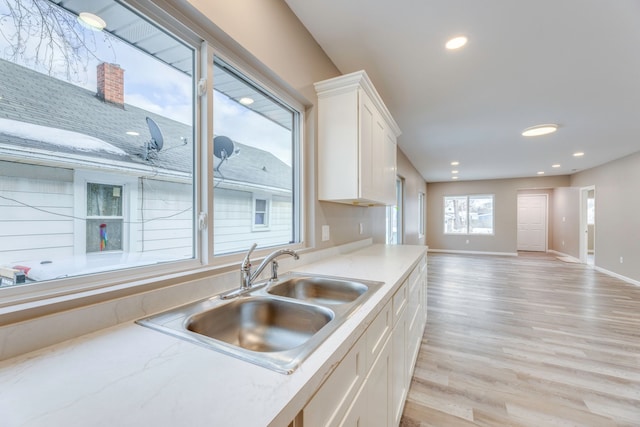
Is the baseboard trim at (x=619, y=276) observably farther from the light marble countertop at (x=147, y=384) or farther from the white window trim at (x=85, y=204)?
the white window trim at (x=85, y=204)

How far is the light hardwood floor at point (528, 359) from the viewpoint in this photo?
5.64 ft

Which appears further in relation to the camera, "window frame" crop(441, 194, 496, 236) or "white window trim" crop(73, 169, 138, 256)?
"window frame" crop(441, 194, 496, 236)

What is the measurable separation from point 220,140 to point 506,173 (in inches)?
337

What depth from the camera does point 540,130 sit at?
12.3ft

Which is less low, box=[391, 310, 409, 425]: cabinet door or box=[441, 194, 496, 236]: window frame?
box=[441, 194, 496, 236]: window frame

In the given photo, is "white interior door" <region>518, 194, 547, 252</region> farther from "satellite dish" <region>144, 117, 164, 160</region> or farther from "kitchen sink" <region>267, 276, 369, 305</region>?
"satellite dish" <region>144, 117, 164, 160</region>

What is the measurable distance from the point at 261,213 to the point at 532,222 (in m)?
11.3

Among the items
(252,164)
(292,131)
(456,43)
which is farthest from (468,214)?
(252,164)

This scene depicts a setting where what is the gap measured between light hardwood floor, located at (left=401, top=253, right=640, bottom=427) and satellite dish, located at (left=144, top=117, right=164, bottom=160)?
6.71 feet

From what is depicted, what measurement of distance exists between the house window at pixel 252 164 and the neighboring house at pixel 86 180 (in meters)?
0.08

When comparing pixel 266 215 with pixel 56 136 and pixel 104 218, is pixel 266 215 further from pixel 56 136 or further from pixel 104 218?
pixel 56 136

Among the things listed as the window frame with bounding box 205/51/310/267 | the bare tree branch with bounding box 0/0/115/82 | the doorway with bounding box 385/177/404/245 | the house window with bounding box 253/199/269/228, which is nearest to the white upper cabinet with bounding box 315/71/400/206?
the window frame with bounding box 205/51/310/267

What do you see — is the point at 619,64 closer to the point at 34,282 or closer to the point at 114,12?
the point at 114,12

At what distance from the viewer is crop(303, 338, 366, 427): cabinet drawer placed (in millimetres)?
629
